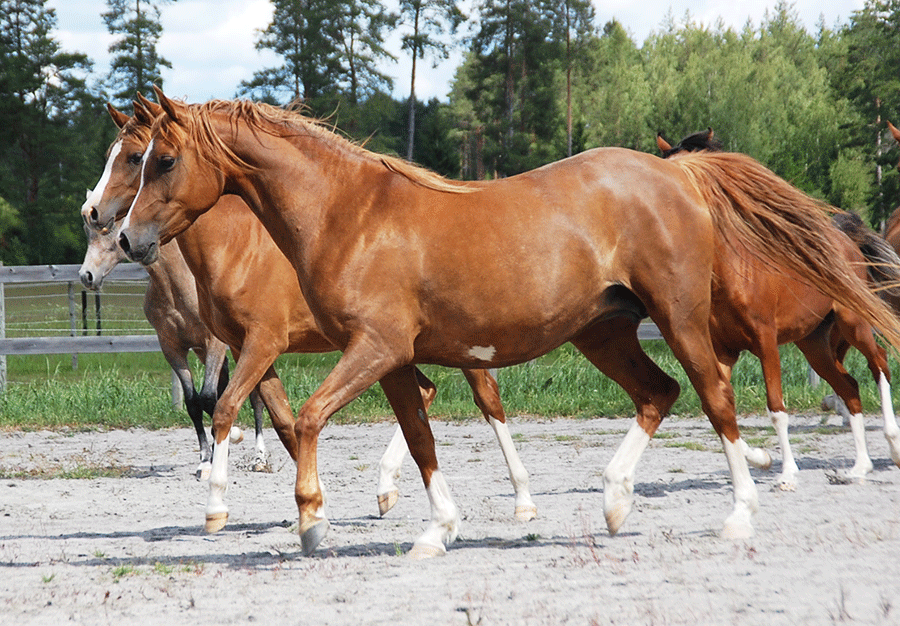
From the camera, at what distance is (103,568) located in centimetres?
427

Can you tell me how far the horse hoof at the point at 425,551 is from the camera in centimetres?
427

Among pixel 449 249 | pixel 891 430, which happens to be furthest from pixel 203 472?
pixel 891 430

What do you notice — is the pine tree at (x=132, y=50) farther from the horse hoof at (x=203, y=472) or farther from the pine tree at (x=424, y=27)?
the horse hoof at (x=203, y=472)

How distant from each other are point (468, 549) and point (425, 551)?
29 centimetres

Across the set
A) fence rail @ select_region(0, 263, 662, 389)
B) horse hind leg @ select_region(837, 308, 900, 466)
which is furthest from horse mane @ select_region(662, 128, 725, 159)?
fence rail @ select_region(0, 263, 662, 389)

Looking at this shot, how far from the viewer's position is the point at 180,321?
754cm

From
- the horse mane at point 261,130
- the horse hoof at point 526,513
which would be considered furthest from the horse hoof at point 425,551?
the horse mane at point 261,130

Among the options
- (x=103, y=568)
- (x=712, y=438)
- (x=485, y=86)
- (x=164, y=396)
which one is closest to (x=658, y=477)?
(x=712, y=438)

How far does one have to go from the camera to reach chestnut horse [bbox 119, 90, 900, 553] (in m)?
4.20

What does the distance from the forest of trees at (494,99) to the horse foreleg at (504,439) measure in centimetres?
2179

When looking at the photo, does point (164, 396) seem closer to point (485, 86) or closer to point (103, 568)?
point (103, 568)

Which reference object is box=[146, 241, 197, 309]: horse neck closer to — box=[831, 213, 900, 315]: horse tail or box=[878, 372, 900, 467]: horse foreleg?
box=[831, 213, 900, 315]: horse tail

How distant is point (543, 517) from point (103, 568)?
2419mm

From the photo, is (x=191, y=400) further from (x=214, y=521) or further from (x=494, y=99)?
(x=494, y=99)
